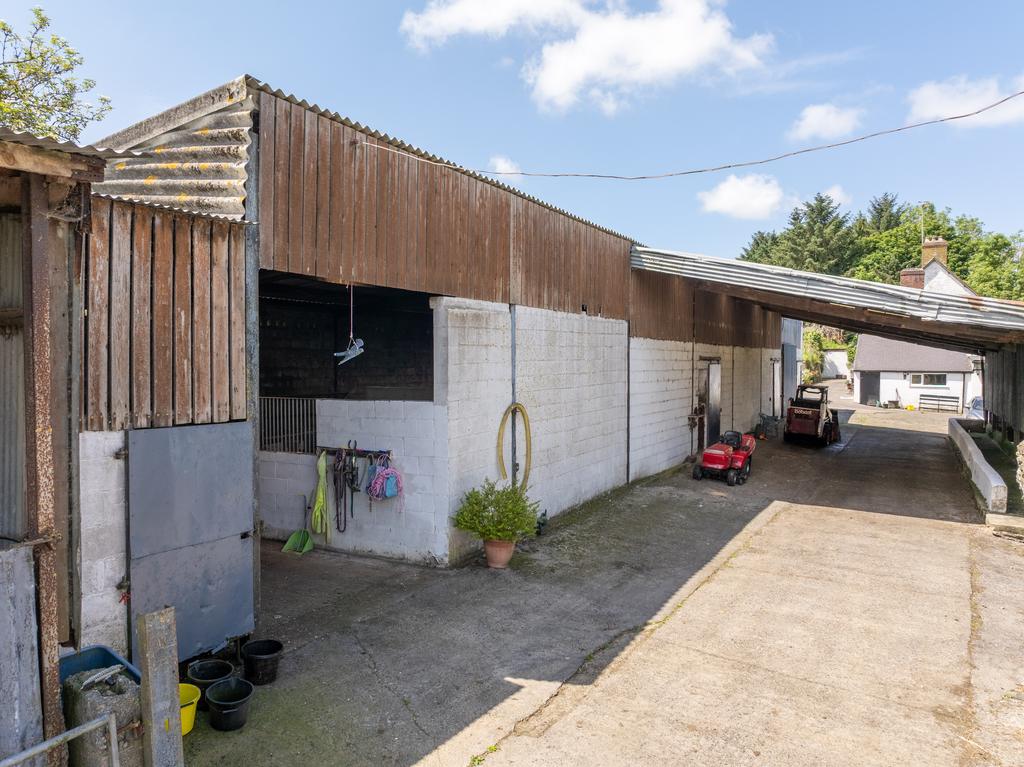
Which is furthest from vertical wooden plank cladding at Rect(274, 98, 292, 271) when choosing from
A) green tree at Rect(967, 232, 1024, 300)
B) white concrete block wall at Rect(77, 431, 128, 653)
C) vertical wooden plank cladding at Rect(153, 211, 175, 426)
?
green tree at Rect(967, 232, 1024, 300)

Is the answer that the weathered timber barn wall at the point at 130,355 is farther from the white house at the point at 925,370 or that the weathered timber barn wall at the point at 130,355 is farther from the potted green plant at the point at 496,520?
A: the white house at the point at 925,370

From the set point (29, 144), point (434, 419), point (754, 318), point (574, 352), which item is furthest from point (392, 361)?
point (754, 318)

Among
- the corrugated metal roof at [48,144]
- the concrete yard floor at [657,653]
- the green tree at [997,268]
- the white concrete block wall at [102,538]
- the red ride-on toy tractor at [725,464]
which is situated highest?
the green tree at [997,268]

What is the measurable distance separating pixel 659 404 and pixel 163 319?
11.6 metres

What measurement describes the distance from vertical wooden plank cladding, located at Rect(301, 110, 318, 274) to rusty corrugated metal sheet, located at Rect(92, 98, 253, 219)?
0.70 m

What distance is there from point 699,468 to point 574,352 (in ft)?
17.1

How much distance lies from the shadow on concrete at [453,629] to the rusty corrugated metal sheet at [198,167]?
4.26m

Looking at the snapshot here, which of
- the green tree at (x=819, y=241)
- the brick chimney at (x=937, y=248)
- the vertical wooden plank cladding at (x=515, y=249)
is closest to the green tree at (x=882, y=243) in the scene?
the green tree at (x=819, y=241)

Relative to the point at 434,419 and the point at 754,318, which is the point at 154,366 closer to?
the point at 434,419

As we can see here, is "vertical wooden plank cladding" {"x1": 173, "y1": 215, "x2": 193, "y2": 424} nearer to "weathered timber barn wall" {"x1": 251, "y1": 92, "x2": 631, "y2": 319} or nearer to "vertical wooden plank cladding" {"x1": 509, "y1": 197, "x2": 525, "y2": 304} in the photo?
"weathered timber barn wall" {"x1": 251, "y1": 92, "x2": 631, "y2": 319}

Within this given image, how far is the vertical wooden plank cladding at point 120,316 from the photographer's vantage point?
196 inches

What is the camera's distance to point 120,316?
5.05 metres

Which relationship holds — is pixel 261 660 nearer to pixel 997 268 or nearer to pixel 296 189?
pixel 296 189

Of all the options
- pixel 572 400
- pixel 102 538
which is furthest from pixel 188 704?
pixel 572 400
